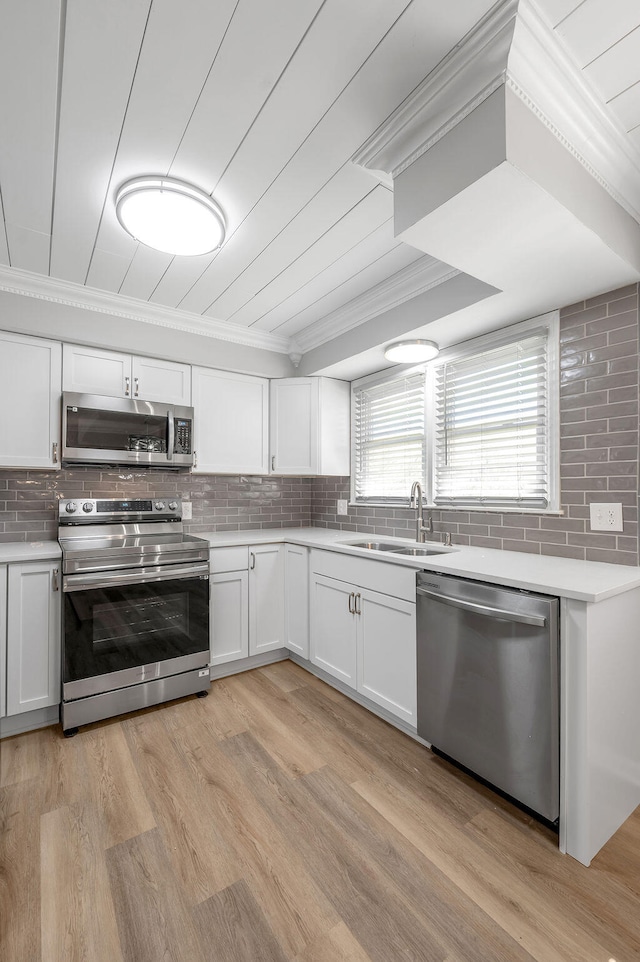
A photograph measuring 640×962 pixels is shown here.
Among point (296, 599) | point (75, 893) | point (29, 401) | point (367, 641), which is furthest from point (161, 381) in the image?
point (75, 893)

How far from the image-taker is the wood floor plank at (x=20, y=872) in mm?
1206

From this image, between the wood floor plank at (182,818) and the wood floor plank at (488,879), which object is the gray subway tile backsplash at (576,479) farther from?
the wood floor plank at (182,818)

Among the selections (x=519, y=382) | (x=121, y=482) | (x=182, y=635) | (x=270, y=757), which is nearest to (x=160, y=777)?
(x=270, y=757)

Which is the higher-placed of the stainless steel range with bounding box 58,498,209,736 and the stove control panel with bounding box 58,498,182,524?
the stove control panel with bounding box 58,498,182,524

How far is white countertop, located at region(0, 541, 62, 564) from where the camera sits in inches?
85.0

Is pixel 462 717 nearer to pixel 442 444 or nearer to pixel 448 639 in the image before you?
pixel 448 639

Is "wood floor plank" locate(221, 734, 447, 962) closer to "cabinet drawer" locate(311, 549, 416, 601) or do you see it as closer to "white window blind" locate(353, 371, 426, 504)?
"cabinet drawer" locate(311, 549, 416, 601)

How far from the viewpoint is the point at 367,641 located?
93.2 inches

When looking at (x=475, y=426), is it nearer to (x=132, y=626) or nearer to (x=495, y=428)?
(x=495, y=428)

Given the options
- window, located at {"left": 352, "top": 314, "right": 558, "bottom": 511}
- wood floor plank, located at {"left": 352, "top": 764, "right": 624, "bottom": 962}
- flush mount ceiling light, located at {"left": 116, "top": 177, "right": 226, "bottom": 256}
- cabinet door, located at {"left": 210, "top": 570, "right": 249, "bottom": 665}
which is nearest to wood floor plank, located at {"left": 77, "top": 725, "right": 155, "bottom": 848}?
cabinet door, located at {"left": 210, "top": 570, "right": 249, "bottom": 665}

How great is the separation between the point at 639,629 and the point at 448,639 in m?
0.73

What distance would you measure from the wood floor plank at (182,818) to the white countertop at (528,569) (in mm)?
1111

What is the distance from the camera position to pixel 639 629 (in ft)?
5.63

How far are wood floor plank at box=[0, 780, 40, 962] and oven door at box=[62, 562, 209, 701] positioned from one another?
1.69 feet
